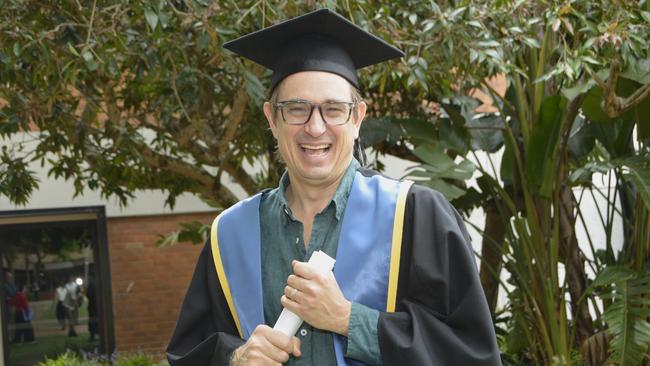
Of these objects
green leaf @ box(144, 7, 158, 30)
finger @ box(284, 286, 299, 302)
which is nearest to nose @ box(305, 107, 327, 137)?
finger @ box(284, 286, 299, 302)

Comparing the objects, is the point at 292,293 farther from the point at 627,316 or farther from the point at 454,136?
the point at 454,136

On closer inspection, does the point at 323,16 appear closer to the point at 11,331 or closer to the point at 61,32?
the point at 61,32

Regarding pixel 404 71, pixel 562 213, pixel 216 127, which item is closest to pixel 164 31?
pixel 404 71

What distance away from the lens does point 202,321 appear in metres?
2.78

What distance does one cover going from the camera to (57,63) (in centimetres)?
575

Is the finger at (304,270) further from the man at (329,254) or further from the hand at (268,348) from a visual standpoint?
the hand at (268,348)

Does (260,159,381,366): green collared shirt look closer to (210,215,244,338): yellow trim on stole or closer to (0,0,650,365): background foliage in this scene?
(210,215,244,338): yellow trim on stole

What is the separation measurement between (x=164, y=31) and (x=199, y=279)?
3.41 meters

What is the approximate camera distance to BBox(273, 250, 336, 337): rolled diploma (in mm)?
2451

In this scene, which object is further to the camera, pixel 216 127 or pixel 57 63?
pixel 216 127

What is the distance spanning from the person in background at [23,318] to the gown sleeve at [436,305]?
10026 millimetres

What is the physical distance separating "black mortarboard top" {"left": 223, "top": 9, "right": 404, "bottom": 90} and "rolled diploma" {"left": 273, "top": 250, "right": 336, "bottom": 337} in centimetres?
50

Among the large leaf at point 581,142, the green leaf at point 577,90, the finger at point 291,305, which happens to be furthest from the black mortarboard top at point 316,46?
the large leaf at point 581,142

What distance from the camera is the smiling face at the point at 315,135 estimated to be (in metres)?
2.57
